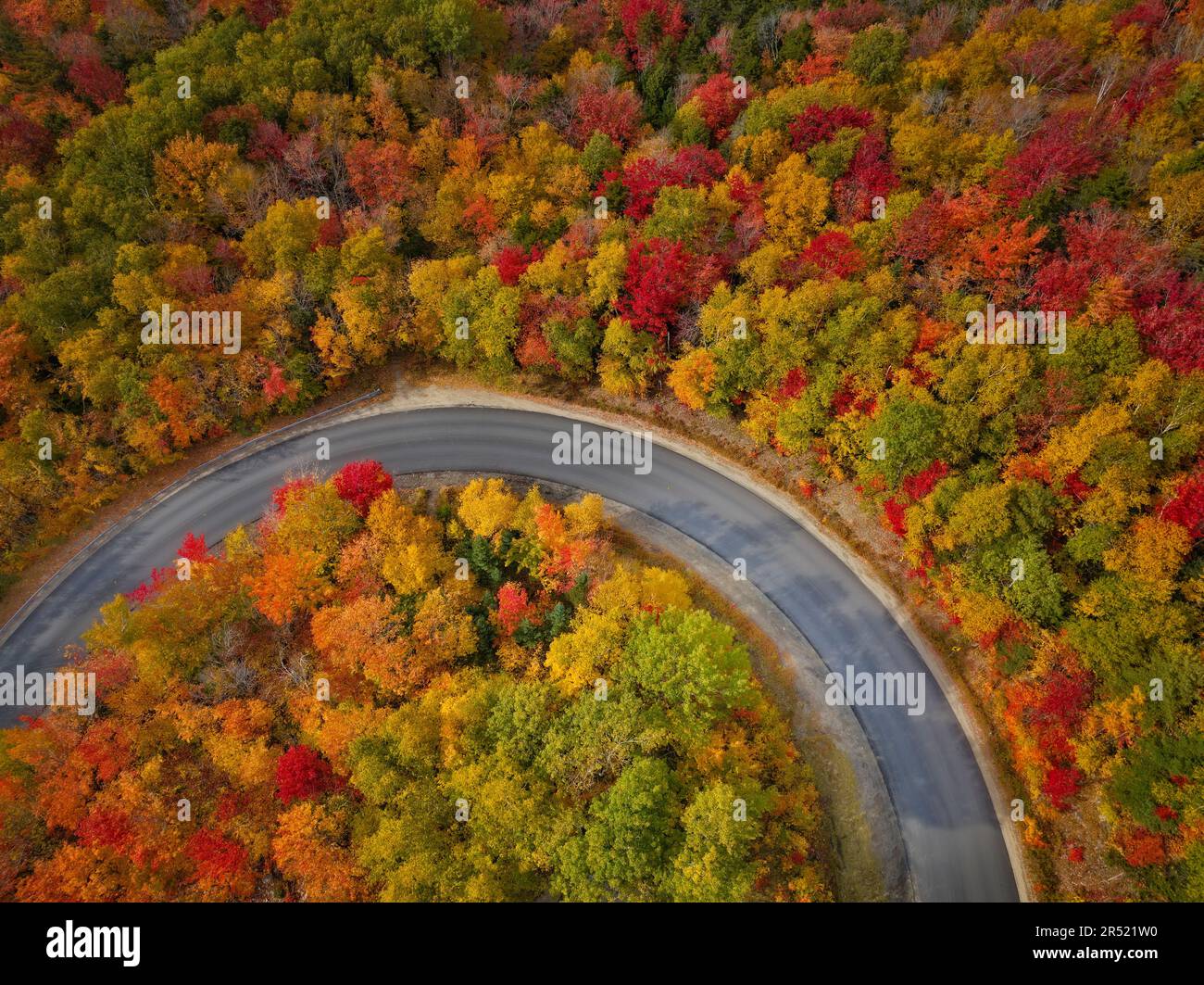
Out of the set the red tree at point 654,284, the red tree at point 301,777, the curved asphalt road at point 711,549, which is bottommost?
the red tree at point 301,777

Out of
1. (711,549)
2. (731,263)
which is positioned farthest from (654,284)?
(711,549)

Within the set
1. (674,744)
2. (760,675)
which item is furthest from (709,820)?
(760,675)

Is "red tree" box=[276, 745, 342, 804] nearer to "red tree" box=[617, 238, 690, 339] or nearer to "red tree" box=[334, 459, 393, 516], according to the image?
"red tree" box=[334, 459, 393, 516]

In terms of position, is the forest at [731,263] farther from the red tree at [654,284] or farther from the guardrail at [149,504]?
the guardrail at [149,504]

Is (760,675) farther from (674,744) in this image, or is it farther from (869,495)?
(869,495)

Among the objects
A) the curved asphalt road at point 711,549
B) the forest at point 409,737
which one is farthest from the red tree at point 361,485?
the curved asphalt road at point 711,549

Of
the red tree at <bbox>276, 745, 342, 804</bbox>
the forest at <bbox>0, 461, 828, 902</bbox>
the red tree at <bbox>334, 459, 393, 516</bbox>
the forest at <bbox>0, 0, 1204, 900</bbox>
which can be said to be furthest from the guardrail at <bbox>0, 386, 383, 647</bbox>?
the red tree at <bbox>276, 745, 342, 804</bbox>
